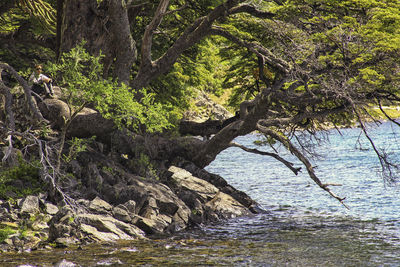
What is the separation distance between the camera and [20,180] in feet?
53.2

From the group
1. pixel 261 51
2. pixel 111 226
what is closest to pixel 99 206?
pixel 111 226

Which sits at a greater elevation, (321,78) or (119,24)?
(119,24)

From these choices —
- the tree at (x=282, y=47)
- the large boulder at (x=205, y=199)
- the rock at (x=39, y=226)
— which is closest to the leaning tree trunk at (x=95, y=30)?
the tree at (x=282, y=47)

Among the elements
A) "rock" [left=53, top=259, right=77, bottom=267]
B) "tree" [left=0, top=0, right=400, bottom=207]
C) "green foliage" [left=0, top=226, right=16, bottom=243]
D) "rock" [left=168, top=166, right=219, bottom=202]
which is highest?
"tree" [left=0, top=0, right=400, bottom=207]

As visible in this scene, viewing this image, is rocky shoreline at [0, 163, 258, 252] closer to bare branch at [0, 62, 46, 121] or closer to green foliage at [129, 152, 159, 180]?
green foliage at [129, 152, 159, 180]

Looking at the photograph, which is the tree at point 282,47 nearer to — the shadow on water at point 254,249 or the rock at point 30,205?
the shadow on water at point 254,249

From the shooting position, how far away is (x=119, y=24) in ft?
62.0

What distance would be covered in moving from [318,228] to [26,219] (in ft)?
33.7

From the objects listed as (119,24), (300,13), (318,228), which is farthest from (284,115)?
(119,24)

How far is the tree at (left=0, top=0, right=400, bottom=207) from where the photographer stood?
54.2 ft

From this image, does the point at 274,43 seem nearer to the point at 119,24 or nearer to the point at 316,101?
the point at 316,101

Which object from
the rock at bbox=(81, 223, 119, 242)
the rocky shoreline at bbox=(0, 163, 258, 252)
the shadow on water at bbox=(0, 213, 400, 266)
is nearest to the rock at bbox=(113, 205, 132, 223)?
the rocky shoreline at bbox=(0, 163, 258, 252)

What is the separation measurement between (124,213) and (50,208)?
242cm

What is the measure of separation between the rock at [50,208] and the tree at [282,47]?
487 centimetres
